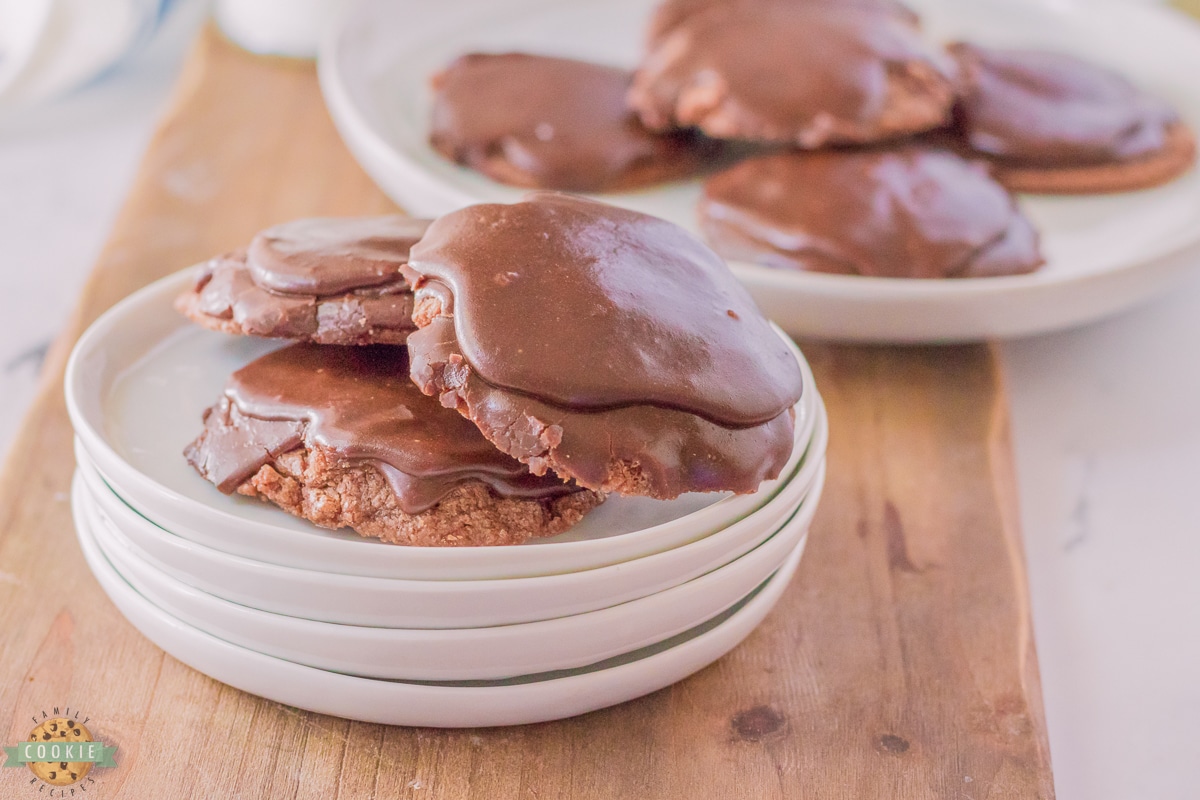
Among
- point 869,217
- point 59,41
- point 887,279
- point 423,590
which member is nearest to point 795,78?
point 869,217

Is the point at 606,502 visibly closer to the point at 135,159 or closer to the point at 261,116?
the point at 261,116

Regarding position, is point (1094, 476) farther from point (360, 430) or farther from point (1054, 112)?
point (360, 430)

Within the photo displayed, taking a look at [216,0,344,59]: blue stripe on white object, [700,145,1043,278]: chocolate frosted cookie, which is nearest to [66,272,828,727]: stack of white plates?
[700,145,1043,278]: chocolate frosted cookie

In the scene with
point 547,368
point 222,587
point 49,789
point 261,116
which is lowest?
point 261,116

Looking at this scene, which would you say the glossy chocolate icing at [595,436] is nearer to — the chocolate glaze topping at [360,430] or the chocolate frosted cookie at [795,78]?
the chocolate glaze topping at [360,430]

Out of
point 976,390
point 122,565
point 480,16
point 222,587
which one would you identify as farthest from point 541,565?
point 480,16

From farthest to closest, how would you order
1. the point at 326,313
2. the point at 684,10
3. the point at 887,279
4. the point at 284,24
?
the point at 284,24 → the point at 684,10 → the point at 887,279 → the point at 326,313
